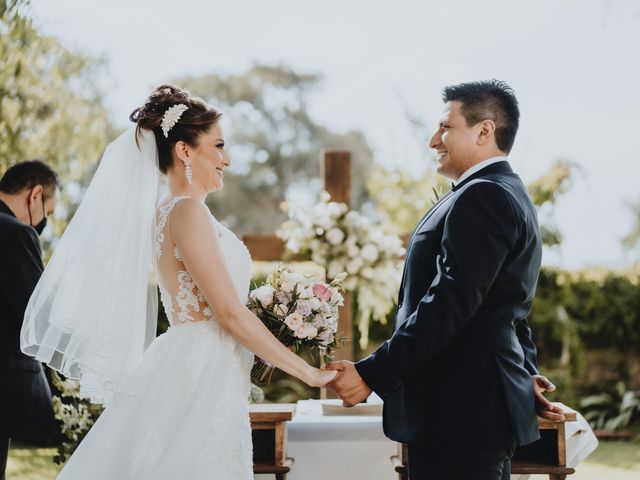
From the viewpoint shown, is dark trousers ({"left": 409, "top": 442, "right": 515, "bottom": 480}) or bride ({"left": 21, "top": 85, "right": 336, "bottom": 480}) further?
bride ({"left": 21, "top": 85, "right": 336, "bottom": 480})

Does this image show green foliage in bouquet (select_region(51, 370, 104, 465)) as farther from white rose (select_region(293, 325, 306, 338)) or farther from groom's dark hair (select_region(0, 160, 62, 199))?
white rose (select_region(293, 325, 306, 338))

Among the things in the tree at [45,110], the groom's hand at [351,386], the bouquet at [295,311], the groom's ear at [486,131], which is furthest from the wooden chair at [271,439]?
the tree at [45,110]

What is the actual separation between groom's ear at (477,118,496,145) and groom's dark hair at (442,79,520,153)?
0.04 feet

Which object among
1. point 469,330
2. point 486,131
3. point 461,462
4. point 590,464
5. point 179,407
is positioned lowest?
point 590,464

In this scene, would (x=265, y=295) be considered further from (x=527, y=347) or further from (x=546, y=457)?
(x=546, y=457)

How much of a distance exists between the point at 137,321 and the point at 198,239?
44cm

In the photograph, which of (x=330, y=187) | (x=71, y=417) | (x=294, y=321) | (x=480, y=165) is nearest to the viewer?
(x=480, y=165)

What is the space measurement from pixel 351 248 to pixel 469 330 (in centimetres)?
265

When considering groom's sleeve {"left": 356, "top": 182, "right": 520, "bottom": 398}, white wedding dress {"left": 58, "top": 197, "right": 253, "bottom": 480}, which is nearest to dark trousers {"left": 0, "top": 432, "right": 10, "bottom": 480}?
white wedding dress {"left": 58, "top": 197, "right": 253, "bottom": 480}

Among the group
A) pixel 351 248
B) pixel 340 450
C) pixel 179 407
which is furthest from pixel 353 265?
pixel 179 407

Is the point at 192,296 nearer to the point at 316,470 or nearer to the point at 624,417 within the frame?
the point at 316,470

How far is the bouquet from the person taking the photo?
3225mm

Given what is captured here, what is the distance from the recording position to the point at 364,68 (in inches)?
916

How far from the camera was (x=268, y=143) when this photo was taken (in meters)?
24.2
